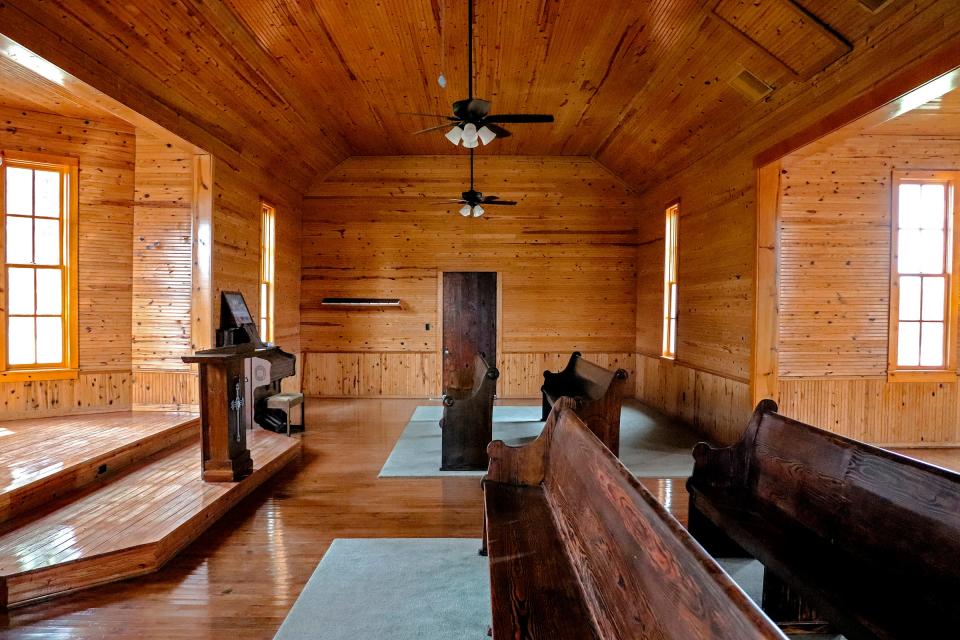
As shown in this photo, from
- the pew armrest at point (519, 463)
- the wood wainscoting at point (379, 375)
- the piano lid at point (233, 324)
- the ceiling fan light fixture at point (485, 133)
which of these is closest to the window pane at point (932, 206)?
the wood wainscoting at point (379, 375)

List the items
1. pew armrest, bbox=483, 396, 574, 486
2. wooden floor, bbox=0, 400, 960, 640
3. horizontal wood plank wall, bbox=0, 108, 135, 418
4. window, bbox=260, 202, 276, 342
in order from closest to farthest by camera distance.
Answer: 1. wooden floor, bbox=0, 400, 960, 640
2. pew armrest, bbox=483, 396, 574, 486
3. horizontal wood plank wall, bbox=0, 108, 135, 418
4. window, bbox=260, 202, 276, 342

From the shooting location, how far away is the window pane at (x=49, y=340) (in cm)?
506

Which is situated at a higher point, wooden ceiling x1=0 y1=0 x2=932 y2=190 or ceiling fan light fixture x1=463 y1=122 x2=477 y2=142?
wooden ceiling x1=0 y1=0 x2=932 y2=190

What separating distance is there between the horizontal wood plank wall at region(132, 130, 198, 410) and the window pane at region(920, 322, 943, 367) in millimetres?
7402

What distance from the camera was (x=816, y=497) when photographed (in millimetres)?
2092

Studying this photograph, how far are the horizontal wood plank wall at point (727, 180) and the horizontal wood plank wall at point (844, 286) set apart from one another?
1.52ft

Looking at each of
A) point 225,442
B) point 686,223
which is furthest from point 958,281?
point 225,442

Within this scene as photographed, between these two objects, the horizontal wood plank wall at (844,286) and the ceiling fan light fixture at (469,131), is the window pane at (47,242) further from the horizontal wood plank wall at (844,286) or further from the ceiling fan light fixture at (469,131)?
the horizontal wood plank wall at (844,286)

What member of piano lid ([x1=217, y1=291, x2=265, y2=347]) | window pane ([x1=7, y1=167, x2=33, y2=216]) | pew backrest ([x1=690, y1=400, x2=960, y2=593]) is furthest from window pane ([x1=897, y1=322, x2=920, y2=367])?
window pane ([x1=7, y1=167, x2=33, y2=216])

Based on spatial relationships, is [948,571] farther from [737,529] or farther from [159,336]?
[159,336]

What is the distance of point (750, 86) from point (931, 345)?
11.0 ft

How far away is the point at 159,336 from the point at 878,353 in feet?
23.8

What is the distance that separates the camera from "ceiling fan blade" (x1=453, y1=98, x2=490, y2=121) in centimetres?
373

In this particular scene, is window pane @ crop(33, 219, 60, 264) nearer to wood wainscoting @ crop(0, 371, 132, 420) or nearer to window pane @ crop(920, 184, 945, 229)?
wood wainscoting @ crop(0, 371, 132, 420)
